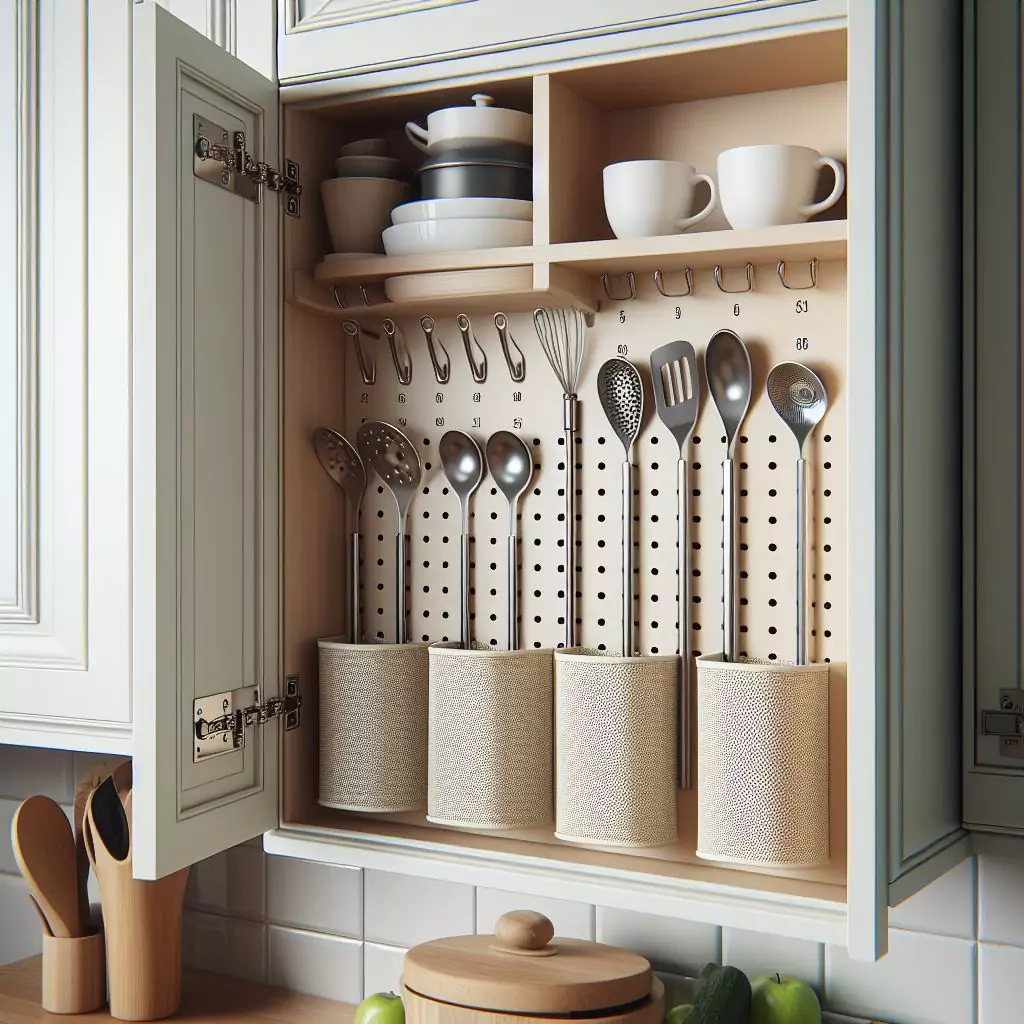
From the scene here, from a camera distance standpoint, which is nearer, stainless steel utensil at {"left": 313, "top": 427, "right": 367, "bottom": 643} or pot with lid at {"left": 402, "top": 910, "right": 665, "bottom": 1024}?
pot with lid at {"left": 402, "top": 910, "right": 665, "bottom": 1024}

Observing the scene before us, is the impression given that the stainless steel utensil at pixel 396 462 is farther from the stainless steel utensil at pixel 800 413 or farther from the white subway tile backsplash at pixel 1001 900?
the white subway tile backsplash at pixel 1001 900

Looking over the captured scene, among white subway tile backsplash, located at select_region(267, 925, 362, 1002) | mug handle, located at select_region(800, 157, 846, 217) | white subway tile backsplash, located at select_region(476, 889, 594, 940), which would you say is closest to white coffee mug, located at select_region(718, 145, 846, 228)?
mug handle, located at select_region(800, 157, 846, 217)

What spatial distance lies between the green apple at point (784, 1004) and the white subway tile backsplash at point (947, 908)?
4.4 inches

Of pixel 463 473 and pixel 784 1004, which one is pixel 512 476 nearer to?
pixel 463 473

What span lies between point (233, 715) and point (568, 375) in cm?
49

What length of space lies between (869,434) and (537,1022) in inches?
23.9

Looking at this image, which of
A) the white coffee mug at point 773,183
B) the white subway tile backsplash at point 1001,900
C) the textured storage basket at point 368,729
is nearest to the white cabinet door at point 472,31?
the white coffee mug at point 773,183

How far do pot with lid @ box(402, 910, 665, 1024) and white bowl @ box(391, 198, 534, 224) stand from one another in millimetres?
700

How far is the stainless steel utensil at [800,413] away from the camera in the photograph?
3.59 feet

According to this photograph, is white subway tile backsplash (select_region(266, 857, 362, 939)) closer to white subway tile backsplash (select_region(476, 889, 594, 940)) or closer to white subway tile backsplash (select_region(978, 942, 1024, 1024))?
white subway tile backsplash (select_region(476, 889, 594, 940))

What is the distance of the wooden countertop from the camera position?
4.54 ft

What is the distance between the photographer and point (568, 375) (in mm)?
1229

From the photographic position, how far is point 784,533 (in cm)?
114

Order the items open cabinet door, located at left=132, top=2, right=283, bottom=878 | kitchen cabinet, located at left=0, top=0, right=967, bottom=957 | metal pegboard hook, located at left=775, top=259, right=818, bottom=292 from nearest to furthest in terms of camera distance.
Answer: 1. kitchen cabinet, located at left=0, top=0, right=967, bottom=957
2. open cabinet door, located at left=132, top=2, right=283, bottom=878
3. metal pegboard hook, located at left=775, top=259, right=818, bottom=292
